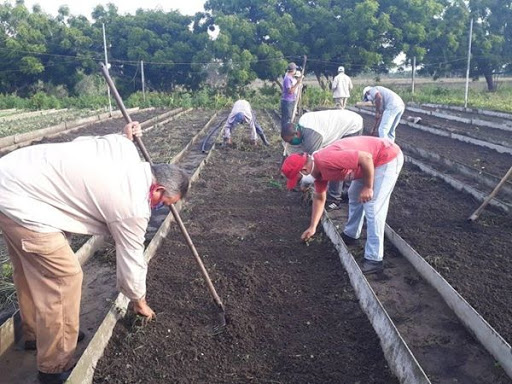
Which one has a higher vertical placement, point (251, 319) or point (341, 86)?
point (341, 86)

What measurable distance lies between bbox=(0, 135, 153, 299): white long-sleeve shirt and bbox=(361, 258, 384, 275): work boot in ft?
7.50

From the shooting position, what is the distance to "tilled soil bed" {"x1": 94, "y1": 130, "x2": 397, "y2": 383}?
293 cm

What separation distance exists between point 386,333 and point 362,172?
1330 mm

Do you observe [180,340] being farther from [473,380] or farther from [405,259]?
[405,259]

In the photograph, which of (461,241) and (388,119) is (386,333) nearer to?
(461,241)

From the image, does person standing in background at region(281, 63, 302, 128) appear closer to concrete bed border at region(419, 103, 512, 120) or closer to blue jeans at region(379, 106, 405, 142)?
blue jeans at region(379, 106, 405, 142)

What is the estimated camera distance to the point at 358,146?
3902 millimetres

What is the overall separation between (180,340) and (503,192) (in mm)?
4979

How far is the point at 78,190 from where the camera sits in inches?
99.6

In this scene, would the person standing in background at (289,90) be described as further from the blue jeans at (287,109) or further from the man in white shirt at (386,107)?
the man in white shirt at (386,107)

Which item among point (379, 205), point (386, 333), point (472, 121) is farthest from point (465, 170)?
point (472, 121)

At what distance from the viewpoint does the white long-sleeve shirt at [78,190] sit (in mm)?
2467

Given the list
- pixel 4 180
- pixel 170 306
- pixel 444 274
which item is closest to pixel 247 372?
pixel 170 306

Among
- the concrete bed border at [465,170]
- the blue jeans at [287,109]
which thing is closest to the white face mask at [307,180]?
the concrete bed border at [465,170]
